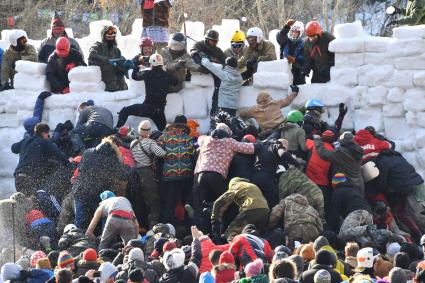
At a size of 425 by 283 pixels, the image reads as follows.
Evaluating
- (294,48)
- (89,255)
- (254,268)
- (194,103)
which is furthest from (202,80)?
(254,268)

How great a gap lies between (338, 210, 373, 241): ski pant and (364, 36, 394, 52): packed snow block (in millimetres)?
3086

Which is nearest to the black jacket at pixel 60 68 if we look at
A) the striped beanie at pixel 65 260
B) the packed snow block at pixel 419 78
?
the packed snow block at pixel 419 78

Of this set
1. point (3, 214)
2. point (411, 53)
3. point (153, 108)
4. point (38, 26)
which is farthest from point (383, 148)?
point (38, 26)

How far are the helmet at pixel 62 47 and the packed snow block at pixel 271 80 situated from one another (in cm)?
284

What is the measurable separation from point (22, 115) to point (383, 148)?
5.70 meters

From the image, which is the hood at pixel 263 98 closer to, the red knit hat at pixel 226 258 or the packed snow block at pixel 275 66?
the packed snow block at pixel 275 66

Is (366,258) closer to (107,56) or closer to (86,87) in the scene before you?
(86,87)

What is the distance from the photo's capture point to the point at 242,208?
20.6 metres

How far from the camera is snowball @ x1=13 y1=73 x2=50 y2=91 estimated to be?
24500 mm

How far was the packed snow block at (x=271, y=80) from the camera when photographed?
23.2 m

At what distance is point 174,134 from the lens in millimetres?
21984

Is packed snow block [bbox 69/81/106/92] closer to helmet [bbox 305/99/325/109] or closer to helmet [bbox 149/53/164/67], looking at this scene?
helmet [bbox 149/53/164/67]

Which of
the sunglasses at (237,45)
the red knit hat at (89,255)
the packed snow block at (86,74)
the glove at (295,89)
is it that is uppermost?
the sunglasses at (237,45)

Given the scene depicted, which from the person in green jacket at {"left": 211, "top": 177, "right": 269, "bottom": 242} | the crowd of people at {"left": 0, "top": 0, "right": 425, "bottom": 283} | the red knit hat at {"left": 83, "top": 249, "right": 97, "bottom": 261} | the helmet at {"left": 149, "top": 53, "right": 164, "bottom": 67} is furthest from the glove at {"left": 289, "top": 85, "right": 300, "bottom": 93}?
the red knit hat at {"left": 83, "top": 249, "right": 97, "bottom": 261}
